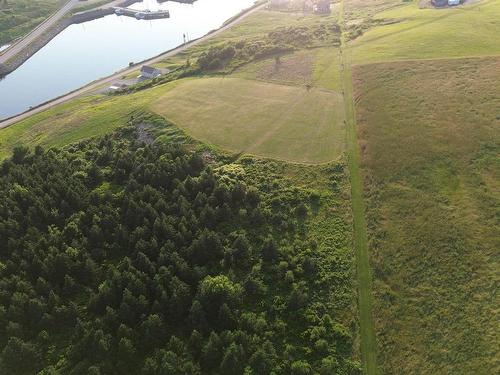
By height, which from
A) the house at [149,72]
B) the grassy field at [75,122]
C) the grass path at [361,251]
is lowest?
the grass path at [361,251]

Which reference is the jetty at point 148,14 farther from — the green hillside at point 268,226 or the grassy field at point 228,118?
the green hillside at point 268,226

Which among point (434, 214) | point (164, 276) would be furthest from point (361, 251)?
point (164, 276)

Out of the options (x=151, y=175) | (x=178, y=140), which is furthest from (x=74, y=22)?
(x=151, y=175)

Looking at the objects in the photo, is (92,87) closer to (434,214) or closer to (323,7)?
(323,7)

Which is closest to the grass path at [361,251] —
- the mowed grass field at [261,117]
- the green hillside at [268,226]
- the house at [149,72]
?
the green hillside at [268,226]

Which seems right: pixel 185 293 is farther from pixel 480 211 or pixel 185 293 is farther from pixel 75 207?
pixel 480 211

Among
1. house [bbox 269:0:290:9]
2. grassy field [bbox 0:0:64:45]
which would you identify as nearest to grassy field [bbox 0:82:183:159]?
grassy field [bbox 0:0:64:45]
